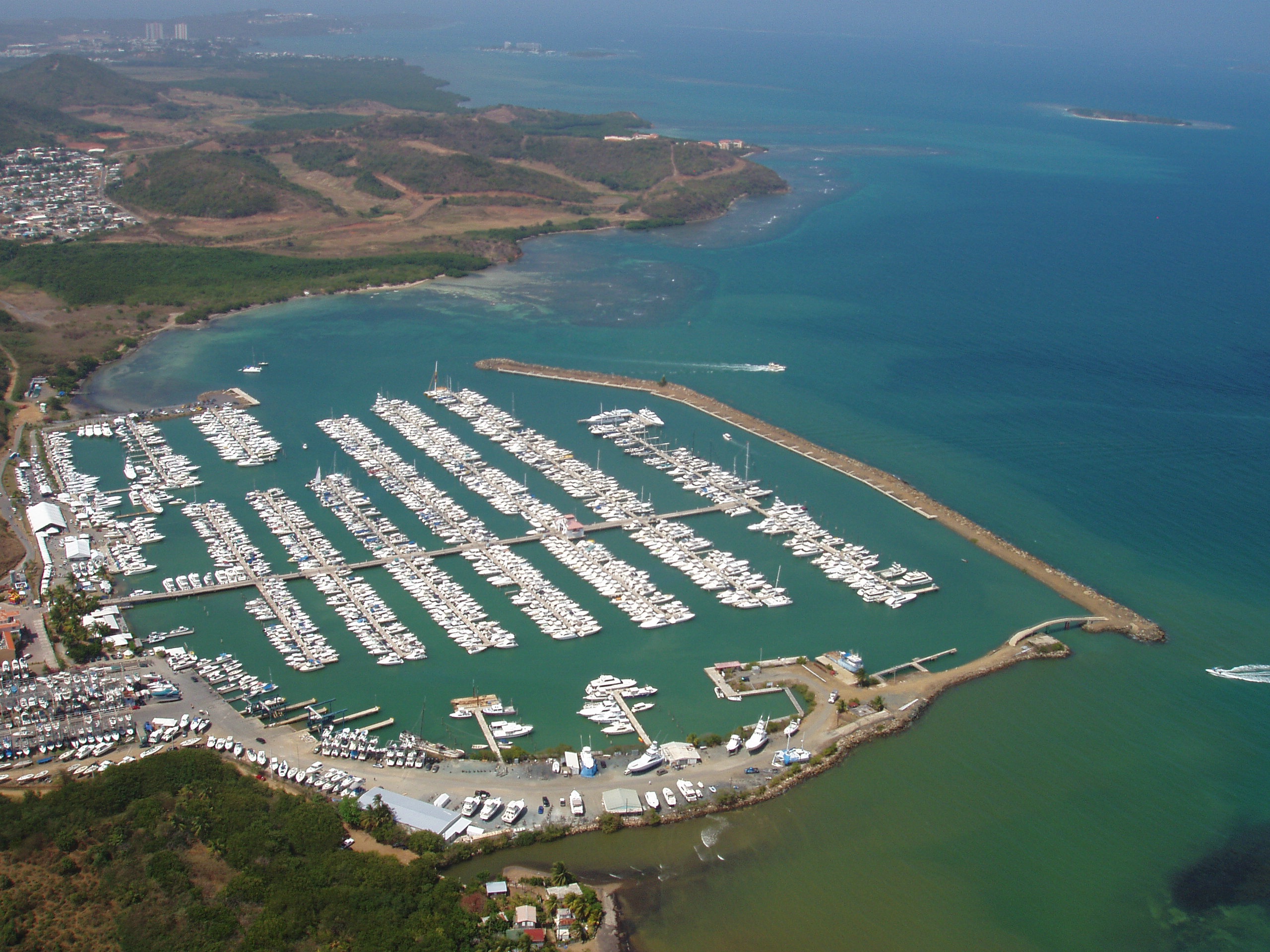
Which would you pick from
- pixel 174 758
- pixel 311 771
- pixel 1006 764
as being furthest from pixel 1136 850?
pixel 174 758

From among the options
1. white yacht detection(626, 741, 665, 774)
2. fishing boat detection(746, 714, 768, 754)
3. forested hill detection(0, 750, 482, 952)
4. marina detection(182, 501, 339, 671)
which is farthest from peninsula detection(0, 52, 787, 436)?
fishing boat detection(746, 714, 768, 754)

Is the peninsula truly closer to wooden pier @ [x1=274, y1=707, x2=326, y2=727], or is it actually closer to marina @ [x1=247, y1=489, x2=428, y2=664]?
marina @ [x1=247, y1=489, x2=428, y2=664]

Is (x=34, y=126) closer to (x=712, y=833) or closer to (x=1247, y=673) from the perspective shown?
(x=712, y=833)

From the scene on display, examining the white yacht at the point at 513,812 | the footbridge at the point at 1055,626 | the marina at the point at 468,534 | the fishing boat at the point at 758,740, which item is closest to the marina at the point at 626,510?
the marina at the point at 468,534

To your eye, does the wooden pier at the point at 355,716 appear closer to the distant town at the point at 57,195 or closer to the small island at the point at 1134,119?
the distant town at the point at 57,195

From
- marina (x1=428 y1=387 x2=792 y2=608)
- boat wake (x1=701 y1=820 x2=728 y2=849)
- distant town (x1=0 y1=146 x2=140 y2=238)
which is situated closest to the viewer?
boat wake (x1=701 y1=820 x2=728 y2=849)

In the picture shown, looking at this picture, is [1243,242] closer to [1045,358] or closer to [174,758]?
[1045,358]

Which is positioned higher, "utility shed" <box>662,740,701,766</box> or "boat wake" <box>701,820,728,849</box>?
"utility shed" <box>662,740,701,766</box>

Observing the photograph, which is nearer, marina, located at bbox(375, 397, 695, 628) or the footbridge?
the footbridge
